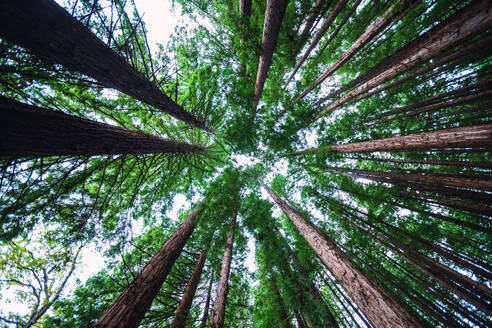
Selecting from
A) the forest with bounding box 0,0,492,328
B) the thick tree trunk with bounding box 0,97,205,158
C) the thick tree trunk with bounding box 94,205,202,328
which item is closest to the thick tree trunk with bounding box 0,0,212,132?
the forest with bounding box 0,0,492,328

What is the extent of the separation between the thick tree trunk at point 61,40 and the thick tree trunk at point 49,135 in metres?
0.74

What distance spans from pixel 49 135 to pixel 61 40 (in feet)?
3.87

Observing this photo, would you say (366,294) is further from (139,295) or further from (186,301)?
(186,301)

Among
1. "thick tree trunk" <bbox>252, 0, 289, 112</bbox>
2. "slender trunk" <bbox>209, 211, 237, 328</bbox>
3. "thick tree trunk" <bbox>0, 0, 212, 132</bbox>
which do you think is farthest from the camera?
"slender trunk" <bbox>209, 211, 237, 328</bbox>

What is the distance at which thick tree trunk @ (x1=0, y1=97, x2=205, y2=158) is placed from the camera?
5.29 feet

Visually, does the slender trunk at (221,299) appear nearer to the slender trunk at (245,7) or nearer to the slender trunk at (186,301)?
→ the slender trunk at (186,301)

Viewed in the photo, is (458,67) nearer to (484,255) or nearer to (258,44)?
(258,44)

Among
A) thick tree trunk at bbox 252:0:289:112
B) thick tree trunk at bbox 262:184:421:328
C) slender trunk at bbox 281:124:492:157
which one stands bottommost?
thick tree trunk at bbox 262:184:421:328

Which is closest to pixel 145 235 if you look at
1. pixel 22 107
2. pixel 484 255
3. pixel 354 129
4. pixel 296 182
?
pixel 22 107

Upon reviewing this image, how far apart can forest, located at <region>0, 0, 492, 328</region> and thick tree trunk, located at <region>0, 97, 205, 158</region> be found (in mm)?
19

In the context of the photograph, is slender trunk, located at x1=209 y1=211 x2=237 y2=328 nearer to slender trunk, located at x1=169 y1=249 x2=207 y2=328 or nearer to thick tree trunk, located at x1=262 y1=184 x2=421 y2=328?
slender trunk, located at x1=169 y1=249 x2=207 y2=328

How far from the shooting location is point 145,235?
5.70 metres

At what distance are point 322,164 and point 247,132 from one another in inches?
161

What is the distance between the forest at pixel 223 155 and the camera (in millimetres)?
2221
